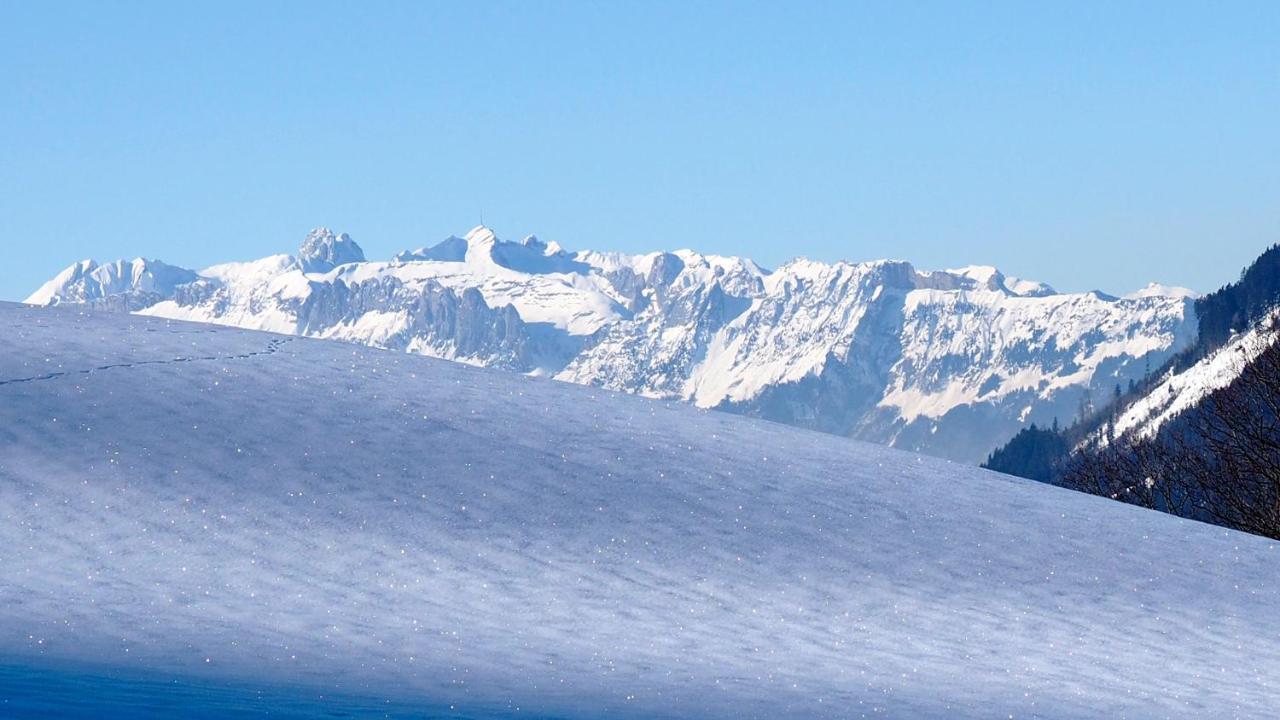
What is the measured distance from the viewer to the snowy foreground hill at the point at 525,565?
11109 mm

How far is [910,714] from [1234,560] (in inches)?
274

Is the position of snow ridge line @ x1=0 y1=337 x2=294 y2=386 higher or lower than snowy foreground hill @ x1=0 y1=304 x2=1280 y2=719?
higher

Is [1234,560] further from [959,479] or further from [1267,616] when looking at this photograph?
[959,479]

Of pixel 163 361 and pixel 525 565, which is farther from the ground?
pixel 163 361

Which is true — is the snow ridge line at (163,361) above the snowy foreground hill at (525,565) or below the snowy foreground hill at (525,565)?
above

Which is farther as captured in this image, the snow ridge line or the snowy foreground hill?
the snow ridge line

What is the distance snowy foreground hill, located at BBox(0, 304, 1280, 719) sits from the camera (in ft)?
36.4

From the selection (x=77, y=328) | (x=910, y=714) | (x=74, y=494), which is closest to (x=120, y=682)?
(x=74, y=494)

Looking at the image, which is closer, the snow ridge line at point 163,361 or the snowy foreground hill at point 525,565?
the snowy foreground hill at point 525,565

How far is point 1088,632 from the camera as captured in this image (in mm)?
13898

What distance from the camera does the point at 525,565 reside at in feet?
45.2

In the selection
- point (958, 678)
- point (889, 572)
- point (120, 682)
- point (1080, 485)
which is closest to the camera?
point (120, 682)

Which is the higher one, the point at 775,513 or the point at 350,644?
the point at 775,513

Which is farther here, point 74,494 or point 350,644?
point 74,494
